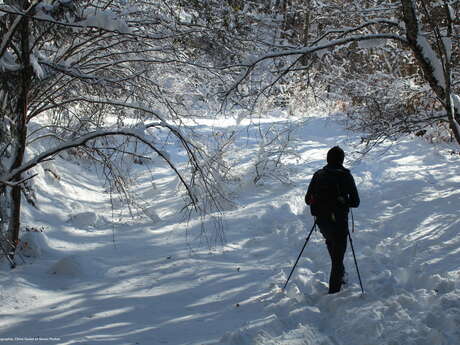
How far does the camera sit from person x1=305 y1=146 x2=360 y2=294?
559cm

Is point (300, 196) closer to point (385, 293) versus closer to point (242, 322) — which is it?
point (385, 293)

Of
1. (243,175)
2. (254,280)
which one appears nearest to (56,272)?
(254,280)

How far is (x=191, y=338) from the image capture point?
15.5ft

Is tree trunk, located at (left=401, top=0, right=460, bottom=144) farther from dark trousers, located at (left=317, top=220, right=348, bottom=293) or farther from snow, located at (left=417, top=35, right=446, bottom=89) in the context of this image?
dark trousers, located at (left=317, top=220, right=348, bottom=293)

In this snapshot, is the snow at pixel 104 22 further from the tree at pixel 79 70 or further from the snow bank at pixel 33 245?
the snow bank at pixel 33 245

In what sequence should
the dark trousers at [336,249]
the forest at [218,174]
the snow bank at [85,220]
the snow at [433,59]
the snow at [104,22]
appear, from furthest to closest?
1. the snow bank at [85,220]
2. the dark trousers at [336,249]
3. the snow at [433,59]
4. the forest at [218,174]
5. the snow at [104,22]

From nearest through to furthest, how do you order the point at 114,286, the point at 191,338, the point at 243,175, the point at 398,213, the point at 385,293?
1. the point at 191,338
2. the point at 385,293
3. the point at 114,286
4. the point at 398,213
5. the point at 243,175

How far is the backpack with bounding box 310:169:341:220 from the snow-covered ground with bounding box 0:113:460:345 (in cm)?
100

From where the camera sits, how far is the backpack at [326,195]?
5625 mm

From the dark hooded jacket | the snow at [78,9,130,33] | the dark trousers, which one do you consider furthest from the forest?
the dark hooded jacket

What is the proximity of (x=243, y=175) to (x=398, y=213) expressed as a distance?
171 inches

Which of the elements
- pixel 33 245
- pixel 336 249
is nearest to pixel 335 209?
pixel 336 249

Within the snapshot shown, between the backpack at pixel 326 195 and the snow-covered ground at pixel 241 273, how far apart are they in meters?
1.00

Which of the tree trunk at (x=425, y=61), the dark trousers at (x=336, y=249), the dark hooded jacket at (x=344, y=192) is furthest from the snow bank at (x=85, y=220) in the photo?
the tree trunk at (x=425, y=61)
